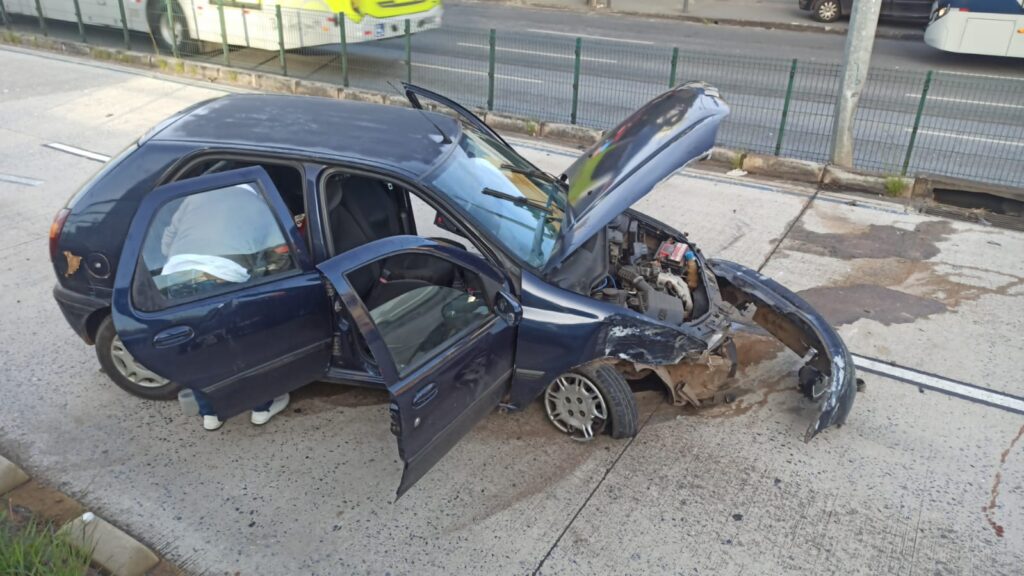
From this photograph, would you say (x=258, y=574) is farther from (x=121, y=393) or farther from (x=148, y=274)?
(x=121, y=393)

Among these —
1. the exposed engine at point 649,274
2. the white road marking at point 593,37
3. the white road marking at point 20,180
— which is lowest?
the white road marking at point 20,180

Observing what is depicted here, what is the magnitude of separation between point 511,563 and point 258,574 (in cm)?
122

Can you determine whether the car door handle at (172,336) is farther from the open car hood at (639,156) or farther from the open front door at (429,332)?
the open car hood at (639,156)

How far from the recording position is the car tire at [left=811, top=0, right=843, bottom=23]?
2002cm

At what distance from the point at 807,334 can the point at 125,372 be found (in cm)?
432

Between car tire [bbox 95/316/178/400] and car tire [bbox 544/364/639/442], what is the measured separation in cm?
238

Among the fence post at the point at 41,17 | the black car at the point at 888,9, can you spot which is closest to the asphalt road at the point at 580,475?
the fence post at the point at 41,17

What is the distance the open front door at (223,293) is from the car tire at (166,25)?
1142 centimetres

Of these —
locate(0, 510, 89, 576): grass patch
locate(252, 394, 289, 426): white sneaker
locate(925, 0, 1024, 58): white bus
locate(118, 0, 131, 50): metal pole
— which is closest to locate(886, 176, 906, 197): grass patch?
locate(252, 394, 289, 426): white sneaker

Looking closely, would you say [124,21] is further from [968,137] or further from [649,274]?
[968,137]

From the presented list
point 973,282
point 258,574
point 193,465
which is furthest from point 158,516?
point 973,282

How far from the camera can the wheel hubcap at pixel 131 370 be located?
4.69m

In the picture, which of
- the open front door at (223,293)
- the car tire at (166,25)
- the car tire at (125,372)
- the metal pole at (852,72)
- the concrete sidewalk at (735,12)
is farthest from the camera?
the concrete sidewalk at (735,12)

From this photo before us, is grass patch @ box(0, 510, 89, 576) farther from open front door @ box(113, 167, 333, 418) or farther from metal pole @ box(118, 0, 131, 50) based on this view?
metal pole @ box(118, 0, 131, 50)
